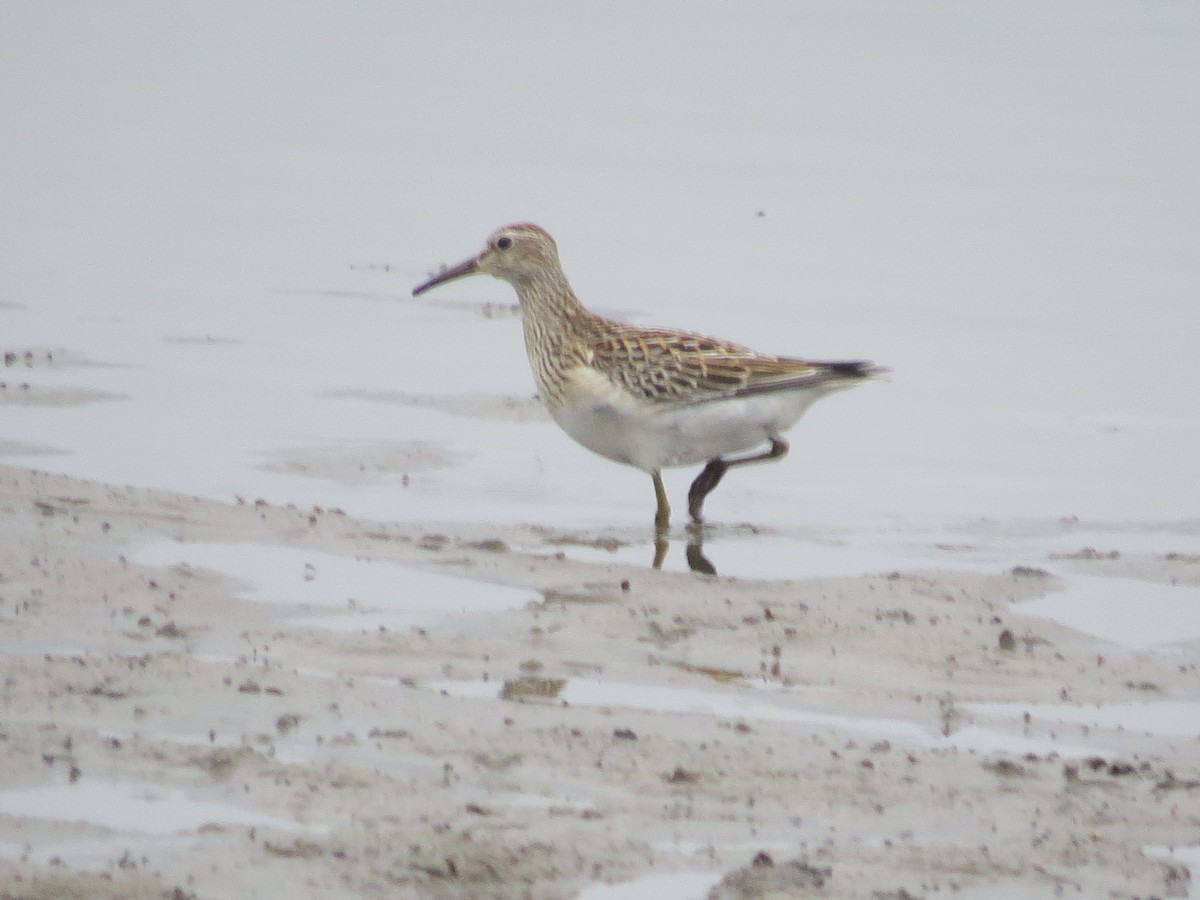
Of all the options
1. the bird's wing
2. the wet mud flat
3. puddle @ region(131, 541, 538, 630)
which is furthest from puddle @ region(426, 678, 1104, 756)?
the bird's wing

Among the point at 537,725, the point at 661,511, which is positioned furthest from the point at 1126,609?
the point at 537,725

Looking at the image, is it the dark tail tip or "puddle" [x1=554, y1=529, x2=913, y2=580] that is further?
the dark tail tip

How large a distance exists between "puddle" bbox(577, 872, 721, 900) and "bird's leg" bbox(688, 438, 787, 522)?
16.6 ft

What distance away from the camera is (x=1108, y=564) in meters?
9.90

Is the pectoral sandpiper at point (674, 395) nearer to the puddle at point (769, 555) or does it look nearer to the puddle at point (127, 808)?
the puddle at point (769, 555)

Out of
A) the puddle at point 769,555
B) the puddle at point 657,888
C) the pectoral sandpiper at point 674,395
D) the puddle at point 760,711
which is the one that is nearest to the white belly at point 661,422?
the pectoral sandpiper at point 674,395

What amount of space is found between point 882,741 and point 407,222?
41.7 feet

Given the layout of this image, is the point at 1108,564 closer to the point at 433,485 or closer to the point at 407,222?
the point at 433,485

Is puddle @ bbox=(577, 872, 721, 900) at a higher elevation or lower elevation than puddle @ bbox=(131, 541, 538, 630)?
lower

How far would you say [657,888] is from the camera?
5.48 metres

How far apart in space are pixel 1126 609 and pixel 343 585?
3.24 m

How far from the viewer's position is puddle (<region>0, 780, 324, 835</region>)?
5.57m

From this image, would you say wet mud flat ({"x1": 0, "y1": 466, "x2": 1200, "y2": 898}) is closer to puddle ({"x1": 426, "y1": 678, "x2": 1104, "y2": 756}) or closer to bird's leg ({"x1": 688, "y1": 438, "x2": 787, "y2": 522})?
puddle ({"x1": 426, "y1": 678, "x2": 1104, "y2": 756})

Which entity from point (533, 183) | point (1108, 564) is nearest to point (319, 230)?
point (533, 183)
